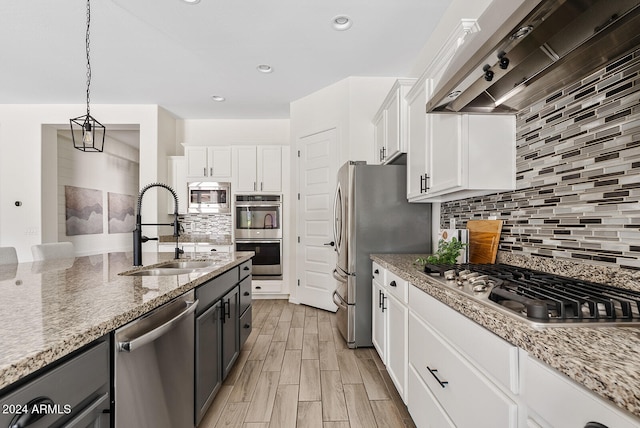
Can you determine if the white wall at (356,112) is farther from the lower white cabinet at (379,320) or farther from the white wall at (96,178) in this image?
the white wall at (96,178)

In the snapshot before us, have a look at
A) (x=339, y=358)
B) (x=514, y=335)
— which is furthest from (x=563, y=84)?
(x=339, y=358)

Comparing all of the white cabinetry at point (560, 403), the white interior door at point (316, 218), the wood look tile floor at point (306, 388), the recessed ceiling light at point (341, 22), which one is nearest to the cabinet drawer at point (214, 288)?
the wood look tile floor at point (306, 388)

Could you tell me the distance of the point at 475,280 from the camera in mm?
1252

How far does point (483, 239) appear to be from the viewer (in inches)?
78.9

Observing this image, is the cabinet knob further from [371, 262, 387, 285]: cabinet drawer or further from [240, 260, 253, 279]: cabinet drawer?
[240, 260, 253, 279]: cabinet drawer

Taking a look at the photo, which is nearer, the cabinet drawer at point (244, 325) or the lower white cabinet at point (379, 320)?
the lower white cabinet at point (379, 320)

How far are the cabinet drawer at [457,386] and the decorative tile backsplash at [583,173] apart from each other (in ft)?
2.28

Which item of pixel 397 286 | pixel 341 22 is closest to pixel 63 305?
pixel 397 286

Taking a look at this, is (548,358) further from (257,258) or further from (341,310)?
(257,258)

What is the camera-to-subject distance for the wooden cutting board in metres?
1.90

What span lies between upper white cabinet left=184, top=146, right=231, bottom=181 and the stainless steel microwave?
11 centimetres

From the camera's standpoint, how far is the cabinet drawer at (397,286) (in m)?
1.79

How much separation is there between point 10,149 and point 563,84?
21.4ft

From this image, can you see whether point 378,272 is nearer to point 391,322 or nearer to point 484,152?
point 391,322
